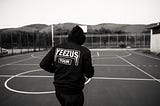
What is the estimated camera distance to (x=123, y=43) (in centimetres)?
3750

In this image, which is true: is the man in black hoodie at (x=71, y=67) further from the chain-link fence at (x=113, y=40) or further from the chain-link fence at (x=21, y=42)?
the chain-link fence at (x=113, y=40)

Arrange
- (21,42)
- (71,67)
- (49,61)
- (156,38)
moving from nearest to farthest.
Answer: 1. (71,67)
2. (49,61)
3. (156,38)
4. (21,42)

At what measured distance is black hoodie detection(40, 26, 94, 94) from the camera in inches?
104

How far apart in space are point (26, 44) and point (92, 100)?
23166 mm

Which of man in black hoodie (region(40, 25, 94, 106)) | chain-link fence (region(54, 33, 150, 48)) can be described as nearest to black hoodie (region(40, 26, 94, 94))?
man in black hoodie (region(40, 25, 94, 106))

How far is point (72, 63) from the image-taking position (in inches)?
104

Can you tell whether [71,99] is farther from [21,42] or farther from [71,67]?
[21,42]

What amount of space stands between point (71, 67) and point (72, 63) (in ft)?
0.21

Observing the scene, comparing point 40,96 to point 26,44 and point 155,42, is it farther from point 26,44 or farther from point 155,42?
point 26,44

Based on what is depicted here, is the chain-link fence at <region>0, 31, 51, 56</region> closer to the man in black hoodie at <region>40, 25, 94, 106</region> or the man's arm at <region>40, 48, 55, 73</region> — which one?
→ the man's arm at <region>40, 48, 55, 73</region>

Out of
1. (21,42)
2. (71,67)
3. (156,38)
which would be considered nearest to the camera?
(71,67)

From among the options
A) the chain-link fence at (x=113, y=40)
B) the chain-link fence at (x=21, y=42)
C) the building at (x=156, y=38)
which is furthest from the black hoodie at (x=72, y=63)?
the chain-link fence at (x=113, y=40)

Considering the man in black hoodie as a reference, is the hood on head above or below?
above

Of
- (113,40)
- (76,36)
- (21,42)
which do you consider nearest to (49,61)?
(76,36)
